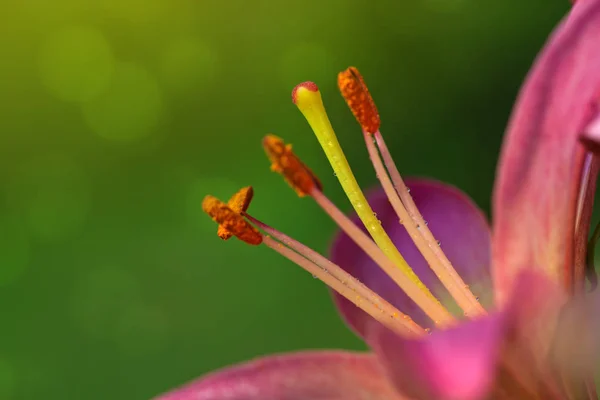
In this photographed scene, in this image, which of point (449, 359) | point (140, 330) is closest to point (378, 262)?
point (449, 359)

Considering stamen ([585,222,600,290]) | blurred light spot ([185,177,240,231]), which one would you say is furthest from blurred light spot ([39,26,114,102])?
stamen ([585,222,600,290])

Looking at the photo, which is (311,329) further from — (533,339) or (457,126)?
(533,339)

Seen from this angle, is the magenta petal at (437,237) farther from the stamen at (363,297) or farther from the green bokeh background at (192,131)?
the green bokeh background at (192,131)

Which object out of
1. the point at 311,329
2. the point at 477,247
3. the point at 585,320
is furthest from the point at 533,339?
the point at 311,329

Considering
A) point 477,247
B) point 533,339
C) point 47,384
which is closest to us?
point 533,339

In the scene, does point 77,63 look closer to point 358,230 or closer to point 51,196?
point 51,196

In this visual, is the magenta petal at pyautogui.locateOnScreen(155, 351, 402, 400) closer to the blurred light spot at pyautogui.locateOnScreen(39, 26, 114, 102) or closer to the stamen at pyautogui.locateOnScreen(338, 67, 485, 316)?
the stamen at pyautogui.locateOnScreen(338, 67, 485, 316)

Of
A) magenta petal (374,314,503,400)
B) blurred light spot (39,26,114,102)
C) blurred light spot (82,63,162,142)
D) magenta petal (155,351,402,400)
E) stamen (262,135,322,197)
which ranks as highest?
blurred light spot (39,26,114,102)
